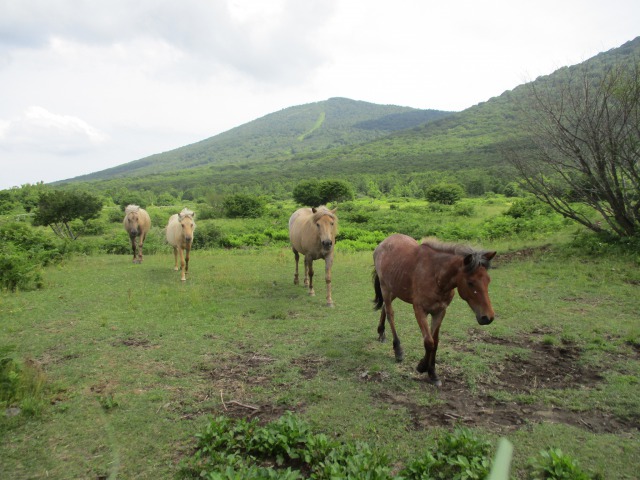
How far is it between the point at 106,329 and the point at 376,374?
4.87 meters

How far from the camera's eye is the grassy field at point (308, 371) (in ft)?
12.2

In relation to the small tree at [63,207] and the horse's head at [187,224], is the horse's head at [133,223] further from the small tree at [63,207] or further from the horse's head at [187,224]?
the small tree at [63,207]

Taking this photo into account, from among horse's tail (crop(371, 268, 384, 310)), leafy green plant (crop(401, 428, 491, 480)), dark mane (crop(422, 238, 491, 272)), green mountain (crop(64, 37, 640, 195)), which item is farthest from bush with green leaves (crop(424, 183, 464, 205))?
leafy green plant (crop(401, 428, 491, 480))

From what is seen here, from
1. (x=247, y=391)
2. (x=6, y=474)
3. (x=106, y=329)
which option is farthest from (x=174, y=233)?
(x=6, y=474)

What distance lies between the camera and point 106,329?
274 inches

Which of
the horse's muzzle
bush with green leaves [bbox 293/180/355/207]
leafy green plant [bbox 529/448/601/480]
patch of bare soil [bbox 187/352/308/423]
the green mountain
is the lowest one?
leafy green plant [bbox 529/448/601/480]

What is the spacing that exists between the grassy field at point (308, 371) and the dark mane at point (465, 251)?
158 cm

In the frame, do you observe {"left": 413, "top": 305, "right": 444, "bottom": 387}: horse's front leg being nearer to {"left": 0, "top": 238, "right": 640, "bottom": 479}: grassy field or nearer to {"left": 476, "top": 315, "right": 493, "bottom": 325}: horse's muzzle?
{"left": 0, "top": 238, "right": 640, "bottom": 479}: grassy field

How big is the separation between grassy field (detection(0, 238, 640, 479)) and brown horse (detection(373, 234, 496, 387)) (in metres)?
0.73

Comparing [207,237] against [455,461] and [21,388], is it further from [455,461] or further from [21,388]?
[455,461]

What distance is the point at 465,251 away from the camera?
458 cm

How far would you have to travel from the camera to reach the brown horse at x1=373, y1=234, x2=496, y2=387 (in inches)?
170

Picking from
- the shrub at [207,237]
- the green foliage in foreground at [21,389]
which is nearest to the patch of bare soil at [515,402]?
the green foliage in foreground at [21,389]

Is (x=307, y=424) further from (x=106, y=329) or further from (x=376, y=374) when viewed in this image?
(x=106, y=329)
